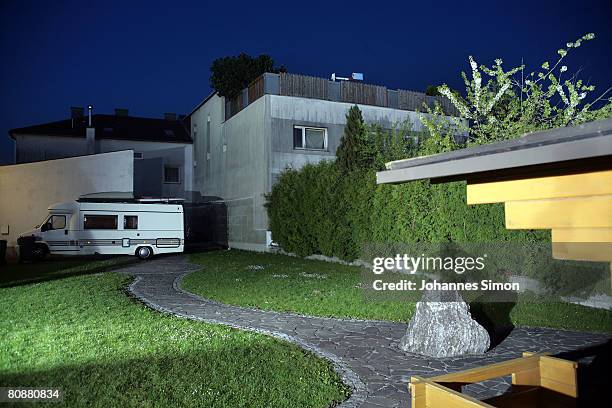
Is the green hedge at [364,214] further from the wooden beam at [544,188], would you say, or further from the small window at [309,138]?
the wooden beam at [544,188]

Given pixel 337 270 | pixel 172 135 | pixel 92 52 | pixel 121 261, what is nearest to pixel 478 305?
pixel 337 270

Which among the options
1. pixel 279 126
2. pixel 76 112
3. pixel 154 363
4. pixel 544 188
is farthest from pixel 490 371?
pixel 76 112

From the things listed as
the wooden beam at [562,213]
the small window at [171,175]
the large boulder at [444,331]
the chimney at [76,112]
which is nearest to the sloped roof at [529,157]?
the wooden beam at [562,213]

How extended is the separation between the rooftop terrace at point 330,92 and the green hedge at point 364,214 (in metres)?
4.84

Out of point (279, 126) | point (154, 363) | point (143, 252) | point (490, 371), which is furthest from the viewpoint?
point (279, 126)

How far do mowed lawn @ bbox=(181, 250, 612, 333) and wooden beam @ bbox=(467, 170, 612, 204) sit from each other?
5734mm

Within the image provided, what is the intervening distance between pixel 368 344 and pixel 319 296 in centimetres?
389

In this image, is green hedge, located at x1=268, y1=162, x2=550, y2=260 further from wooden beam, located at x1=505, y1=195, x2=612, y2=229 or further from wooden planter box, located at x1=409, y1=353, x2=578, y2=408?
wooden beam, located at x1=505, y1=195, x2=612, y2=229

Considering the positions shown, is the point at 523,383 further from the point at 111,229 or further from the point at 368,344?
the point at 111,229

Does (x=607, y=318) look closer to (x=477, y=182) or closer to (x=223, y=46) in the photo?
(x=477, y=182)

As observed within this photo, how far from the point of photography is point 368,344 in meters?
6.84

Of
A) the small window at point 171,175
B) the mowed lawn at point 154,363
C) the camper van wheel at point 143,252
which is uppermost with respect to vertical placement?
→ the small window at point 171,175

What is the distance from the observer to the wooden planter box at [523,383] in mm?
3074

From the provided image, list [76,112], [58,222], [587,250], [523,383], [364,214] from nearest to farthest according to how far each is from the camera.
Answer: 1. [587,250]
2. [523,383]
3. [364,214]
4. [58,222]
5. [76,112]
